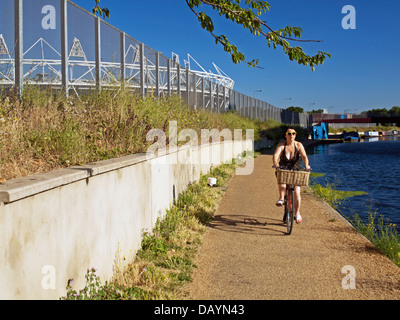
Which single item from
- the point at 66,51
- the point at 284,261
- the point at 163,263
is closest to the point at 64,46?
the point at 66,51

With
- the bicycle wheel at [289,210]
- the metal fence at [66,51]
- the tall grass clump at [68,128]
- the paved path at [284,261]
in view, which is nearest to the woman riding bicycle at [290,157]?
the bicycle wheel at [289,210]

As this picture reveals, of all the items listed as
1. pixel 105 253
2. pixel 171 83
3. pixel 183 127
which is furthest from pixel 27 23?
pixel 171 83

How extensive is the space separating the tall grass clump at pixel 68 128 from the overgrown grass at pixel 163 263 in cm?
132

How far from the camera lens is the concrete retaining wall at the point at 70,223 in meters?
3.04

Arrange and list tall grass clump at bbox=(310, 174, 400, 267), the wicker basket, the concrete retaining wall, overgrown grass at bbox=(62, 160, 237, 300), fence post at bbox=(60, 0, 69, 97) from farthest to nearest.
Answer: fence post at bbox=(60, 0, 69, 97) < the wicker basket < tall grass clump at bbox=(310, 174, 400, 267) < overgrown grass at bbox=(62, 160, 237, 300) < the concrete retaining wall

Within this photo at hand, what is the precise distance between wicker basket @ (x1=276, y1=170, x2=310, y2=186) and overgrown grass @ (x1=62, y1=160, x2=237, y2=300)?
1643 millimetres

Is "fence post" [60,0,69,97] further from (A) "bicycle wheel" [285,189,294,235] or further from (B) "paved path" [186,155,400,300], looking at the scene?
(A) "bicycle wheel" [285,189,294,235]

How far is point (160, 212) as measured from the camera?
24.8 ft

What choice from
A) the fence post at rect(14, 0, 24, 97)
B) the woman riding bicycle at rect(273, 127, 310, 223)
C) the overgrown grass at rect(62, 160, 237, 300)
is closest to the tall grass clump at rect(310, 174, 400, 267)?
the woman riding bicycle at rect(273, 127, 310, 223)

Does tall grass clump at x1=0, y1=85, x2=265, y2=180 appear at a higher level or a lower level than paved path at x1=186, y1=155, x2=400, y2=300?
higher

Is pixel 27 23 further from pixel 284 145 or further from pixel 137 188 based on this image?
pixel 284 145

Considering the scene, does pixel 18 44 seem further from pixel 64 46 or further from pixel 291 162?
pixel 291 162

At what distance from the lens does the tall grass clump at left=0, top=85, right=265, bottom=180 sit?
476 centimetres

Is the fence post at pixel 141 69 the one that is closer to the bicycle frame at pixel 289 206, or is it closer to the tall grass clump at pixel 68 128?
the tall grass clump at pixel 68 128
